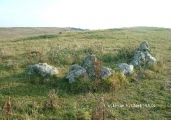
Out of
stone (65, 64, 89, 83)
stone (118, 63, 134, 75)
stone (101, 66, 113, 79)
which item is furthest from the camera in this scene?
stone (118, 63, 134, 75)

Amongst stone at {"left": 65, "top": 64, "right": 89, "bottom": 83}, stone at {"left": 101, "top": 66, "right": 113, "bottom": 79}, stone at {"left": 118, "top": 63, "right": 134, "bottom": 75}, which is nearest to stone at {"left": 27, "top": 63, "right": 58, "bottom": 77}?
stone at {"left": 65, "top": 64, "right": 89, "bottom": 83}

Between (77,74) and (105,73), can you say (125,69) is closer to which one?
(105,73)

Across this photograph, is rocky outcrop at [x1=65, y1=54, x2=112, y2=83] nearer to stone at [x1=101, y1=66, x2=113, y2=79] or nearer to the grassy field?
stone at [x1=101, y1=66, x2=113, y2=79]

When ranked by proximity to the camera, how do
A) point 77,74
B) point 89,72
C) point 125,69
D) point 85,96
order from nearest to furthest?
1. point 85,96
2. point 77,74
3. point 89,72
4. point 125,69

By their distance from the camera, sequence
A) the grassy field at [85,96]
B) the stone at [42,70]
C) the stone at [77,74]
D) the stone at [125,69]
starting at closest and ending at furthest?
the grassy field at [85,96], the stone at [77,74], the stone at [42,70], the stone at [125,69]

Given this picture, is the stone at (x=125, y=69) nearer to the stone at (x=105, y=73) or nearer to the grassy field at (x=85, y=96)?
the grassy field at (x=85, y=96)

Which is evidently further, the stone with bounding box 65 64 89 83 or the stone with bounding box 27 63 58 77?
the stone with bounding box 27 63 58 77

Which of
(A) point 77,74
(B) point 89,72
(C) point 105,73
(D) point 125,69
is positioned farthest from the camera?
(D) point 125,69

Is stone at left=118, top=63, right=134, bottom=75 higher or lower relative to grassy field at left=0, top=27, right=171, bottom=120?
higher

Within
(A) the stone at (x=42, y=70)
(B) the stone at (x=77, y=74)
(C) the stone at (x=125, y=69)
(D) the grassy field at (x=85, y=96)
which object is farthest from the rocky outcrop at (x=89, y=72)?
(C) the stone at (x=125, y=69)

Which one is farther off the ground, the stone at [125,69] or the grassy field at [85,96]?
the stone at [125,69]

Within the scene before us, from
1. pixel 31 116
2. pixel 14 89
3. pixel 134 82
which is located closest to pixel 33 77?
pixel 14 89

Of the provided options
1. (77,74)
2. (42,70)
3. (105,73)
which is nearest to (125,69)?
(105,73)

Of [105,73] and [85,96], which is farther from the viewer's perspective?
[105,73]
